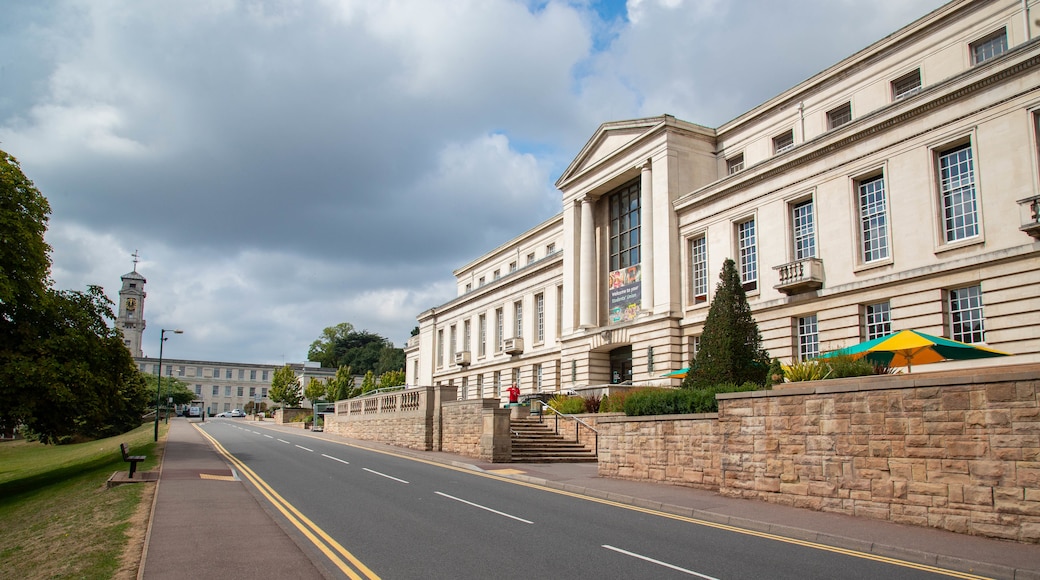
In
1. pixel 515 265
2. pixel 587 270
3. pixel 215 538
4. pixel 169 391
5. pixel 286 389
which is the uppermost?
pixel 515 265

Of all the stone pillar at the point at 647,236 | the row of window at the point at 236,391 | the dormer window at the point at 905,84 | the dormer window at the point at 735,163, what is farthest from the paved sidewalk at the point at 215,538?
the row of window at the point at 236,391

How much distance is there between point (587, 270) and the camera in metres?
44.2

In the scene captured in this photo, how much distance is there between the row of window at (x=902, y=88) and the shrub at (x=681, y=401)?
50.5ft

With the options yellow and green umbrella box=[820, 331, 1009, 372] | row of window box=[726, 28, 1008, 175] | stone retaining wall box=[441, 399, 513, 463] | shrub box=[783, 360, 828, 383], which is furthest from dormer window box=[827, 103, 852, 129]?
stone retaining wall box=[441, 399, 513, 463]

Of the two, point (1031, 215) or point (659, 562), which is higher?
point (1031, 215)

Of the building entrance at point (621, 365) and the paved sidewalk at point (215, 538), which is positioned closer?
the paved sidewalk at point (215, 538)

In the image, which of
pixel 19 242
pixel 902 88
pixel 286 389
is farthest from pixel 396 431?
pixel 286 389

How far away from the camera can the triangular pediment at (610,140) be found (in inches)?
1541

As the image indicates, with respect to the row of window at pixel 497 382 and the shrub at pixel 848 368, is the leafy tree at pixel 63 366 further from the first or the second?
the row of window at pixel 497 382

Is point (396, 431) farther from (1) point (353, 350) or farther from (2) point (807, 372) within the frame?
(1) point (353, 350)

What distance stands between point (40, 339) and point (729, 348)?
2235 centimetres

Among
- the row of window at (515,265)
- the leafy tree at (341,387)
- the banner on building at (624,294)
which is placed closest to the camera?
the banner on building at (624,294)

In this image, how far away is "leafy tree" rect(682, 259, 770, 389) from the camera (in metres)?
19.7

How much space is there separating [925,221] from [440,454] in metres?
20.3
